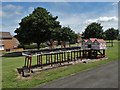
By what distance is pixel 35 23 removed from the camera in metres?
49.6

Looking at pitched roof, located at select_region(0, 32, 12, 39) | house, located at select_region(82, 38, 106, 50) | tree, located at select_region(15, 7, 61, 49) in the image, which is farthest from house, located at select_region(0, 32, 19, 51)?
house, located at select_region(82, 38, 106, 50)

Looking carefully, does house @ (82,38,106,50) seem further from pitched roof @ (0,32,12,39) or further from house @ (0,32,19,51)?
pitched roof @ (0,32,12,39)

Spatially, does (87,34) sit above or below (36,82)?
above

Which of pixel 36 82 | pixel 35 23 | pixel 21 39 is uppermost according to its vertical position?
pixel 35 23

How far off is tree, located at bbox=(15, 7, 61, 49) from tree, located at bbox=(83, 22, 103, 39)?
2718 centimetres

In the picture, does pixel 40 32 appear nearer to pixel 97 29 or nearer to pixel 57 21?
pixel 57 21

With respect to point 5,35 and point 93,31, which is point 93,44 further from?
point 5,35

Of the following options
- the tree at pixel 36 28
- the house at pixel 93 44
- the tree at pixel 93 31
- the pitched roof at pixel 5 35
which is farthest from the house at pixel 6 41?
the house at pixel 93 44

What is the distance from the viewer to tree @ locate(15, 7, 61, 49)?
164 ft

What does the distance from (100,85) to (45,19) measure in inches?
1400

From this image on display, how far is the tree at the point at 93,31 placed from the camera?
7625 centimetres

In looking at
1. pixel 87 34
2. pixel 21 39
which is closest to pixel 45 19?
Answer: pixel 21 39

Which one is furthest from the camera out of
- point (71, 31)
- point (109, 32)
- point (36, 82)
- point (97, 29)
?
point (109, 32)

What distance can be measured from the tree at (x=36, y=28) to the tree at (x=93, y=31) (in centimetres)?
2718
